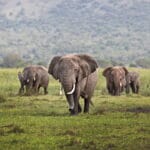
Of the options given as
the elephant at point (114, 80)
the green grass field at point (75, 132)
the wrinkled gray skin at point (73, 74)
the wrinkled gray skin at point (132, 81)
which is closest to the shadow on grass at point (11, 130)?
the green grass field at point (75, 132)

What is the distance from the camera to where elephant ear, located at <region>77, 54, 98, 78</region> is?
21502 millimetres

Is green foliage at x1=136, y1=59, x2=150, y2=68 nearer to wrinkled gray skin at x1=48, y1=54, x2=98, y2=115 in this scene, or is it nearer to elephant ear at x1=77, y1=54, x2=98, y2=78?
wrinkled gray skin at x1=48, y1=54, x2=98, y2=115

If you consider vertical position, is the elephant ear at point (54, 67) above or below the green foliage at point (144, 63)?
above

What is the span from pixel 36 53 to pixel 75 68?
15307 centimetres

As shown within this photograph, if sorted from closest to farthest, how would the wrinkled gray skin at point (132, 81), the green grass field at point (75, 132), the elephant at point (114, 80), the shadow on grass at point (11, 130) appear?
the green grass field at point (75, 132), the shadow on grass at point (11, 130), the elephant at point (114, 80), the wrinkled gray skin at point (132, 81)

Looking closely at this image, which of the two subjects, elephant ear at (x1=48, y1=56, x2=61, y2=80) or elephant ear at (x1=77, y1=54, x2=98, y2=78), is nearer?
elephant ear at (x1=48, y1=56, x2=61, y2=80)

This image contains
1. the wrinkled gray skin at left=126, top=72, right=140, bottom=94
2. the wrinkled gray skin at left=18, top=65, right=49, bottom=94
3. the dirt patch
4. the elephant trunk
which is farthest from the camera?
the wrinkled gray skin at left=126, top=72, right=140, bottom=94

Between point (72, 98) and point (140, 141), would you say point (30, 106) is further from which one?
point (140, 141)

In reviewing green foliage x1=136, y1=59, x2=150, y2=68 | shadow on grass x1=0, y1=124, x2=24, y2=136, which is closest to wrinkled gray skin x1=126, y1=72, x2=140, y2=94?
shadow on grass x1=0, y1=124, x2=24, y2=136

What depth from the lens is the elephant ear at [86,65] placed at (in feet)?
70.5

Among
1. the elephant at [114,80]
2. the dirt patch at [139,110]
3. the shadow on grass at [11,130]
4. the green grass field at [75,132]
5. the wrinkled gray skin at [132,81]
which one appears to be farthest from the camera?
the wrinkled gray skin at [132,81]

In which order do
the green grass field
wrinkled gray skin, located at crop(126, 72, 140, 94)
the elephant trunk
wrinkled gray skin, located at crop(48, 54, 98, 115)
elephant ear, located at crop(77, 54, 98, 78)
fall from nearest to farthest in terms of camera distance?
the green grass field < the elephant trunk < wrinkled gray skin, located at crop(48, 54, 98, 115) < elephant ear, located at crop(77, 54, 98, 78) < wrinkled gray skin, located at crop(126, 72, 140, 94)

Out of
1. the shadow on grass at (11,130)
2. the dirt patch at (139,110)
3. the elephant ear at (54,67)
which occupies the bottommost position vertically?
the dirt patch at (139,110)

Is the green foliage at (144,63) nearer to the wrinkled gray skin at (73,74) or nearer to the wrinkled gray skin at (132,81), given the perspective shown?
the wrinkled gray skin at (132,81)
